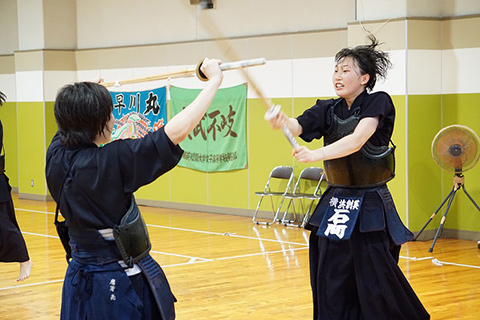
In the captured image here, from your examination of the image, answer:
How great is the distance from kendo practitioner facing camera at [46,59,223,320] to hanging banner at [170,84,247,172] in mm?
7941

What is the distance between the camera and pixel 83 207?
2898 mm

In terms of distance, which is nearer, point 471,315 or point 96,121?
point 96,121

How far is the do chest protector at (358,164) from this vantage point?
409 cm

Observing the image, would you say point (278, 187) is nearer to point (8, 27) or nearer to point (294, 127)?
point (294, 127)

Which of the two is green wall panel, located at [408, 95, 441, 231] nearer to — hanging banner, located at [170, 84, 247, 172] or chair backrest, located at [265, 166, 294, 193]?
chair backrest, located at [265, 166, 294, 193]

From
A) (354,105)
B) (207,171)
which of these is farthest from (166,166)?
(207,171)

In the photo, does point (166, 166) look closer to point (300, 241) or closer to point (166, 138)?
point (166, 138)

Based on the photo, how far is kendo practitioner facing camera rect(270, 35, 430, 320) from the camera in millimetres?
4023

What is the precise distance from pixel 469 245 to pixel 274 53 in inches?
152

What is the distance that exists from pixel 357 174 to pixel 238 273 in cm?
319

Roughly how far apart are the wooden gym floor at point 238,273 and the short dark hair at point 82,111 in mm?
2866

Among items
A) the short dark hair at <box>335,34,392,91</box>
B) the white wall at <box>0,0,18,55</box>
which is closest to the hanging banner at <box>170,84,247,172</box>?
the white wall at <box>0,0,18,55</box>

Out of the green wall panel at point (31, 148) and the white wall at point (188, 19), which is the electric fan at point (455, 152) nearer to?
the white wall at point (188, 19)

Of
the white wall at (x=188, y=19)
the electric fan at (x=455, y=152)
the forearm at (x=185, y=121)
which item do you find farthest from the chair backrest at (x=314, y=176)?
the forearm at (x=185, y=121)
